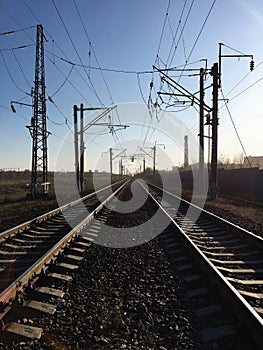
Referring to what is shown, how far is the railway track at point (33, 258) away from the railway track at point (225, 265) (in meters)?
1.84

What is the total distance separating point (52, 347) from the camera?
3.25 metres

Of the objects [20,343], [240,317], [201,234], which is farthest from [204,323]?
[201,234]

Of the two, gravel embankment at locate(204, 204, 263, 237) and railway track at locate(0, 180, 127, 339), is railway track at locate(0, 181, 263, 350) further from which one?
gravel embankment at locate(204, 204, 263, 237)

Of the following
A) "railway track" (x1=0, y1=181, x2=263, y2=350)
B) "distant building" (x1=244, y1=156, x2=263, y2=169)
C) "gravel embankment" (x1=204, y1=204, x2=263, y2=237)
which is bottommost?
"railway track" (x1=0, y1=181, x2=263, y2=350)

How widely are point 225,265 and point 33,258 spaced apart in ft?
11.3

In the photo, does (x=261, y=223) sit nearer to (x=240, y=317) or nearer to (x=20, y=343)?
(x=240, y=317)

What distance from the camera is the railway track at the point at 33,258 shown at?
13.2 feet

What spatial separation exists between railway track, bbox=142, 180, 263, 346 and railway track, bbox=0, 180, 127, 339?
1.84 meters

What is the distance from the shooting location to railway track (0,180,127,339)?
402cm

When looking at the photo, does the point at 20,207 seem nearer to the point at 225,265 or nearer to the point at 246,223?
the point at 246,223

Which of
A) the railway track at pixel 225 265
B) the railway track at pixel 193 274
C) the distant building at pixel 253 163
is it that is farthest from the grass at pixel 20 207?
the distant building at pixel 253 163

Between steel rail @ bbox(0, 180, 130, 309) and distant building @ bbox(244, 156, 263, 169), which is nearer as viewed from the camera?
steel rail @ bbox(0, 180, 130, 309)

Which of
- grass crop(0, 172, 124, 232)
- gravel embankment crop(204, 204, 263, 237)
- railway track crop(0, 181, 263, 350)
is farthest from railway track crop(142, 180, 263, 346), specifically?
grass crop(0, 172, 124, 232)

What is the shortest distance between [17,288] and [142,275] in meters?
2.05
